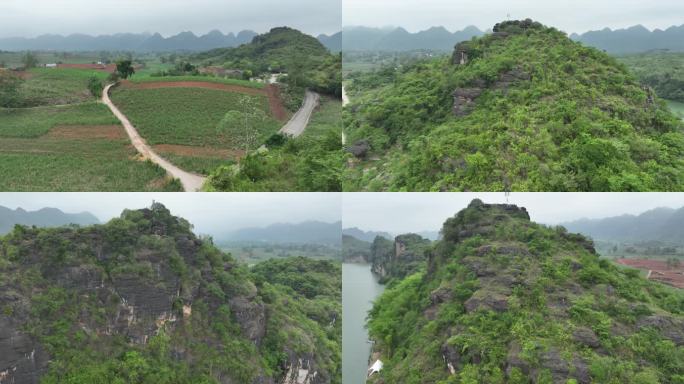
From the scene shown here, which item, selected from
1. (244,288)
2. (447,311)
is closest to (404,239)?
(244,288)

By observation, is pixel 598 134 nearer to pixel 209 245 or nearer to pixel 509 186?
pixel 509 186

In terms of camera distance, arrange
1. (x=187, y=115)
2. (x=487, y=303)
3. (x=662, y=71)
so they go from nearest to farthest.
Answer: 1. (x=487, y=303)
2. (x=187, y=115)
3. (x=662, y=71)

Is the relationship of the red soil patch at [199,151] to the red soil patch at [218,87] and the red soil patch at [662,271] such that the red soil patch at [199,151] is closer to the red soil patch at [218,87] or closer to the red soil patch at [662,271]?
the red soil patch at [218,87]

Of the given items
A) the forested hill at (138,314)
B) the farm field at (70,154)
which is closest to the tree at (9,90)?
the farm field at (70,154)

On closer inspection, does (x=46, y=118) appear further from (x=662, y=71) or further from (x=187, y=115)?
(x=662, y=71)

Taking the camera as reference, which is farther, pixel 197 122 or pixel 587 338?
pixel 197 122

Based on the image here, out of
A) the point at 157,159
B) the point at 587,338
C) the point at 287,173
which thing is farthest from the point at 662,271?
the point at 157,159

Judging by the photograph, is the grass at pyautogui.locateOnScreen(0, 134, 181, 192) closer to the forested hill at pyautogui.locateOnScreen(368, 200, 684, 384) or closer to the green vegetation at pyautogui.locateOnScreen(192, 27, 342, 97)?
the forested hill at pyautogui.locateOnScreen(368, 200, 684, 384)
